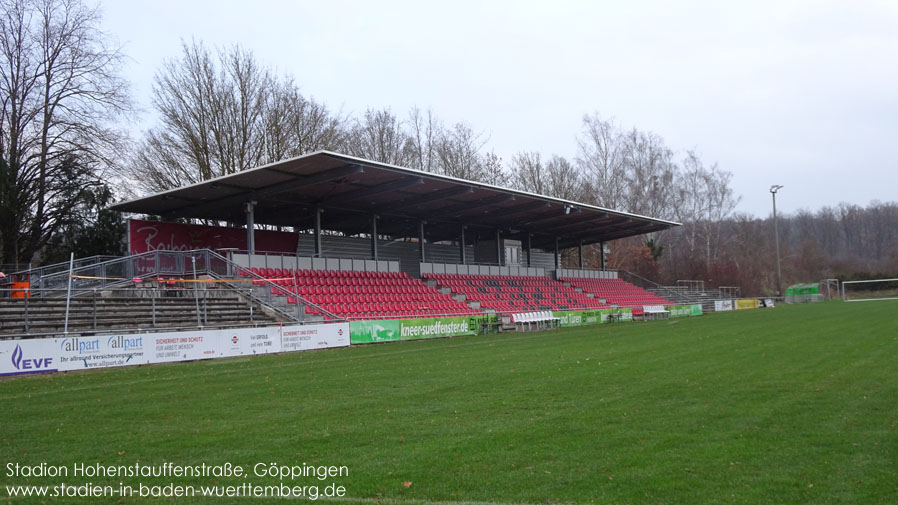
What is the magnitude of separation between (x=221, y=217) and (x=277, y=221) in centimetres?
369

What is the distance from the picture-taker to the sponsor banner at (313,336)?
22.7 meters

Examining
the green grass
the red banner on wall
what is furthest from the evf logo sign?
the red banner on wall

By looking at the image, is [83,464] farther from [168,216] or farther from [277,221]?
[277,221]

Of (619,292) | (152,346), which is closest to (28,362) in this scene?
(152,346)

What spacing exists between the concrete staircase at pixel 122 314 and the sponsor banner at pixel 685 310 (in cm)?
3241

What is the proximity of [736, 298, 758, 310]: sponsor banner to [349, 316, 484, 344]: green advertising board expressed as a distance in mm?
36389

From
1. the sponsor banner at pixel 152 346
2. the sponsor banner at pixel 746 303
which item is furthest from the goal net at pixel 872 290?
the sponsor banner at pixel 152 346

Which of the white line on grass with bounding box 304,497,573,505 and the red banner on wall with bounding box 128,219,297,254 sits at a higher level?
the red banner on wall with bounding box 128,219,297,254

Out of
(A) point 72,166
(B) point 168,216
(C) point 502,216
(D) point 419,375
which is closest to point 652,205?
(C) point 502,216

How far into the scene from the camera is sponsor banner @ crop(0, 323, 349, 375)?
54.1 feet

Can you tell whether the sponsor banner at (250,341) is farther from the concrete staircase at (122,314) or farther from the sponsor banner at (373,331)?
the sponsor banner at (373,331)

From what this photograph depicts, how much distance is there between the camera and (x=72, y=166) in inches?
1305

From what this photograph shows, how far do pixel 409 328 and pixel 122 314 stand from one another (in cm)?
1131

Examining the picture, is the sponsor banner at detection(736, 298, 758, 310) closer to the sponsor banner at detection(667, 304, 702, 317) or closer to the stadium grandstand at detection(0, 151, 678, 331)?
the sponsor banner at detection(667, 304, 702, 317)
